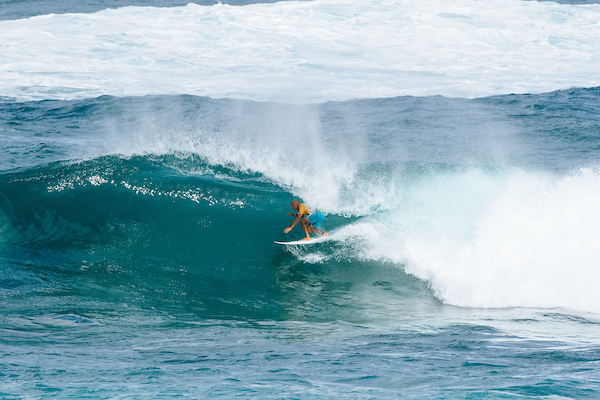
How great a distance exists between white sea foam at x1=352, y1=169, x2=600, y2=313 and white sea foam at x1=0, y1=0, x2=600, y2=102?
1277 cm

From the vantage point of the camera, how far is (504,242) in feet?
35.4

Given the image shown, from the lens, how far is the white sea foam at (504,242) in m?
9.89

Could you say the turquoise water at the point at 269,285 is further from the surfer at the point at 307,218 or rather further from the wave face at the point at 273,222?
the surfer at the point at 307,218

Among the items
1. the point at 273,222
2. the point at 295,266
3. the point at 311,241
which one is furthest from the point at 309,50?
the point at 295,266

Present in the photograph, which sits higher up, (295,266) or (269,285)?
(295,266)

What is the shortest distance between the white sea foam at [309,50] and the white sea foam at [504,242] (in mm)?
12775

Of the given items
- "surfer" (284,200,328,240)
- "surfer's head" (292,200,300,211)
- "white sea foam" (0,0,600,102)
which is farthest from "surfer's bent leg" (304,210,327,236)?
"white sea foam" (0,0,600,102)

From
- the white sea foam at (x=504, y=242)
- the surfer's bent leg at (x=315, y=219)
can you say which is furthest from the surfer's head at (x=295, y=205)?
the white sea foam at (x=504, y=242)

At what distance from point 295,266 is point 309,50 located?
22072 millimetres

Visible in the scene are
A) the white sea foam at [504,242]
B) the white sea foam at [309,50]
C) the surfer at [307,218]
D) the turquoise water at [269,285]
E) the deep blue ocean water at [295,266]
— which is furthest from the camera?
the white sea foam at [309,50]

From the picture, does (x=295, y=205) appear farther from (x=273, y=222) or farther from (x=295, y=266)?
(x=273, y=222)

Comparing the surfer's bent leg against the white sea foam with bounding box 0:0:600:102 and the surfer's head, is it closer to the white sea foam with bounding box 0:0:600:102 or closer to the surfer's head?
the surfer's head

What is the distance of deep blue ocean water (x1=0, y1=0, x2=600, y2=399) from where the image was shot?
6656mm

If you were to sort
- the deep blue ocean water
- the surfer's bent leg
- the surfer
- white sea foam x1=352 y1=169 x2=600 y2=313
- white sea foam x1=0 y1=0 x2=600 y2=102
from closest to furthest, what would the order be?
the deep blue ocean water
white sea foam x1=352 y1=169 x2=600 y2=313
the surfer
the surfer's bent leg
white sea foam x1=0 y1=0 x2=600 y2=102
